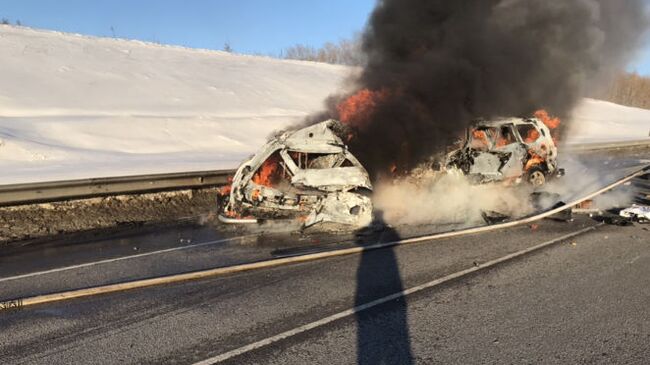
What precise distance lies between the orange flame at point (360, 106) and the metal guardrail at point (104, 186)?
113 inches

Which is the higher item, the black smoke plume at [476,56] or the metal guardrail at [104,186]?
the black smoke plume at [476,56]

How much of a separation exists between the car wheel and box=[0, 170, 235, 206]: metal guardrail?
267 inches

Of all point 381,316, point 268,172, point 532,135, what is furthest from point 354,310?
point 532,135

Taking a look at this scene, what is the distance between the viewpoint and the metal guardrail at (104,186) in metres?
8.41

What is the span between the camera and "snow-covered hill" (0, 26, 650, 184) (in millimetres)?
13922

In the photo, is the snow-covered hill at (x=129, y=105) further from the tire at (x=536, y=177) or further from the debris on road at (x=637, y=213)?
the debris on road at (x=637, y=213)

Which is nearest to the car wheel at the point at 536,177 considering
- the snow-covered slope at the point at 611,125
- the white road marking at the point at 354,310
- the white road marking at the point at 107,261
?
the white road marking at the point at 354,310

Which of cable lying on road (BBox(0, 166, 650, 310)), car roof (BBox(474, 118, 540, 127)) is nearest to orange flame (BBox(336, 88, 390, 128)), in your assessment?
car roof (BBox(474, 118, 540, 127))

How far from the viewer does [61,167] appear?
12.6m

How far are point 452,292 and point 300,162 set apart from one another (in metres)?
3.80

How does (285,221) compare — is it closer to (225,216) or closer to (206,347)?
(225,216)

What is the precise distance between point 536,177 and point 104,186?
922 cm

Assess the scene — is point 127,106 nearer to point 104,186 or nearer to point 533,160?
point 104,186

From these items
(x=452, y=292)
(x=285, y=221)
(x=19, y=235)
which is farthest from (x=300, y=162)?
(x=19, y=235)
